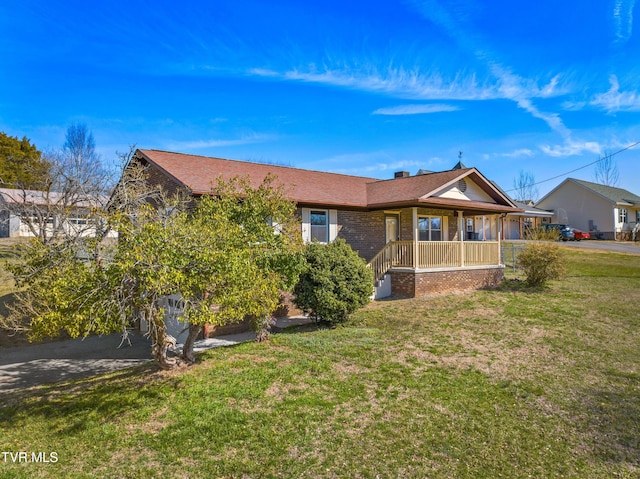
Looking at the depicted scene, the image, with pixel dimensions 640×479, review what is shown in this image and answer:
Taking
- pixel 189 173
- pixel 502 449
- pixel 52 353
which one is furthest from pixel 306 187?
pixel 502 449

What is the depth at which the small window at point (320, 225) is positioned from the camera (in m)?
14.5

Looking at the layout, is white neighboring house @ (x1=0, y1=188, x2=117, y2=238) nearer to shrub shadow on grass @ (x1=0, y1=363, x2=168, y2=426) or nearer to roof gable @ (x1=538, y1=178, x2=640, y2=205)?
shrub shadow on grass @ (x1=0, y1=363, x2=168, y2=426)

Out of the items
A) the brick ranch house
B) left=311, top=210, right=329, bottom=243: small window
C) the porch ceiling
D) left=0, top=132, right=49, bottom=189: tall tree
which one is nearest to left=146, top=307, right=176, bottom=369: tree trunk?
the brick ranch house

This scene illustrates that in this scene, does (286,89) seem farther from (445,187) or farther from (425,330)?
(425,330)

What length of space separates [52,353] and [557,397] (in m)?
11.2

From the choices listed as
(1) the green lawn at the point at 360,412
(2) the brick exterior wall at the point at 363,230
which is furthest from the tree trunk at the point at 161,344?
(2) the brick exterior wall at the point at 363,230

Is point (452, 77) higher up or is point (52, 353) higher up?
point (452, 77)

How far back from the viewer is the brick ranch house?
14.2 metres

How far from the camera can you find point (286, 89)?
20.1m

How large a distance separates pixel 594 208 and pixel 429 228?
109 feet

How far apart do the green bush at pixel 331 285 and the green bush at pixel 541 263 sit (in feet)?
28.1

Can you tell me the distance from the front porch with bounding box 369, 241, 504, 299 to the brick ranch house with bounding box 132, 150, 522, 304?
0.03 m

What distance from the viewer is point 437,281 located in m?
15.3

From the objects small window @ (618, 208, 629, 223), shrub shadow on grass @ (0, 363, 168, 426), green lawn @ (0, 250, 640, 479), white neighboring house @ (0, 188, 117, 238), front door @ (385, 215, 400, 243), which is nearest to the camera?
green lawn @ (0, 250, 640, 479)
